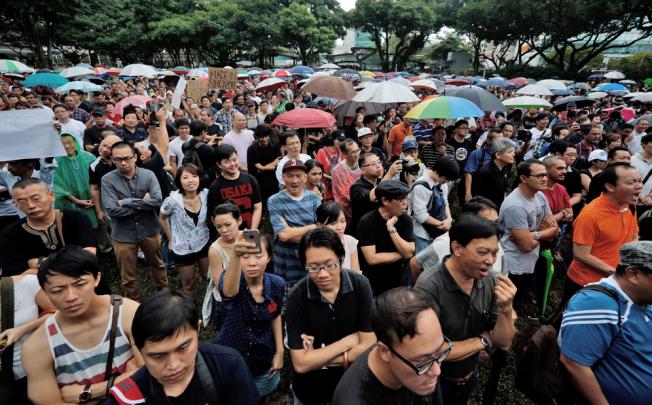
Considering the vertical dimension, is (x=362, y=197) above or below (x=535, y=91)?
below

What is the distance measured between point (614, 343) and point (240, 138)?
18.4 feet

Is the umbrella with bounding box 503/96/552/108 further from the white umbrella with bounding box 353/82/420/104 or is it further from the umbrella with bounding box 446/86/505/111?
the white umbrella with bounding box 353/82/420/104

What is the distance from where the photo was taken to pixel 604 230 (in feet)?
10.2

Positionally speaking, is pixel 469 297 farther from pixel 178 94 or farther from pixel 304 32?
pixel 304 32

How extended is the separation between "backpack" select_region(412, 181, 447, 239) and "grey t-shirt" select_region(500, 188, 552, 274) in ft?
1.93

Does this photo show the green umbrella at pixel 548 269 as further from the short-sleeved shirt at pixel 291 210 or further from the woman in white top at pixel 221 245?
the woman in white top at pixel 221 245

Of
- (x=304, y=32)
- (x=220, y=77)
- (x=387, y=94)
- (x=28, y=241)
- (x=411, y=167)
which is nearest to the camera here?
(x=28, y=241)

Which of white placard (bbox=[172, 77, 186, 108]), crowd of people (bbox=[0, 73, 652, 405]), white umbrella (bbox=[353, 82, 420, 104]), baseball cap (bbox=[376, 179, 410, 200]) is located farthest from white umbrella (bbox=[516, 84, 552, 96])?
baseball cap (bbox=[376, 179, 410, 200])

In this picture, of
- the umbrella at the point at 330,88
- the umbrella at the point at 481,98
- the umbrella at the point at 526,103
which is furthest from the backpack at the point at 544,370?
the umbrella at the point at 526,103

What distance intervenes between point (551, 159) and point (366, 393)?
3.67 meters

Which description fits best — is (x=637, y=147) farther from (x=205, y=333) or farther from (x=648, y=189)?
(x=205, y=333)

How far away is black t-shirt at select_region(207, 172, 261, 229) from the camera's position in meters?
3.93

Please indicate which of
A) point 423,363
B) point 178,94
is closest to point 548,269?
point 423,363

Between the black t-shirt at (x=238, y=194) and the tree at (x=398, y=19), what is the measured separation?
38.6 m
